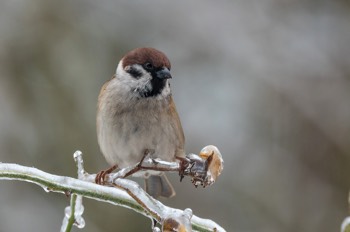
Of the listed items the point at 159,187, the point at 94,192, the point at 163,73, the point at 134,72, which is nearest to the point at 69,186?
the point at 94,192

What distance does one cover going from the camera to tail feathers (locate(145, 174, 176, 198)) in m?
2.97

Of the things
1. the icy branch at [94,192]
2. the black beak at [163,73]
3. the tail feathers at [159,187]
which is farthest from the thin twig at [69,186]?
the tail feathers at [159,187]

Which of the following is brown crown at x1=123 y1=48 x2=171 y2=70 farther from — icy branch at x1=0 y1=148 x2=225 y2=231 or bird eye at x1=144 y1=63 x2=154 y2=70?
icy branch at x1=0 y1=148 x2=225 y2=231

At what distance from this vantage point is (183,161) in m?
1.44

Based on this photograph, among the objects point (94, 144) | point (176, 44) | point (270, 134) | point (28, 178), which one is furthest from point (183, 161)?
point (176, 44)

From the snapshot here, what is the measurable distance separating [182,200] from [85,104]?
1098 mm

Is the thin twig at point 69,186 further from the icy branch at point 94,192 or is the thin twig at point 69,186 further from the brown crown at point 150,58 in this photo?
the brown crown at point 150,58

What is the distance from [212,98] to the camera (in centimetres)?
602

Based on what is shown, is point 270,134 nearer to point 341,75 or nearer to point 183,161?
point 341,75

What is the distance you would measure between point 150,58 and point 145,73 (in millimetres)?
88

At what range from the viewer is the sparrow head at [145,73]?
2.55 meters

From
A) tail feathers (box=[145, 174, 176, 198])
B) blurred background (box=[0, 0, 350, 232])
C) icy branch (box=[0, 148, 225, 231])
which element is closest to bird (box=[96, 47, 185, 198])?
tail feathers (box=[145, 174, 176, 198])

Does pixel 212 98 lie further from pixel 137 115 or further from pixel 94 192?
pixel 94 192

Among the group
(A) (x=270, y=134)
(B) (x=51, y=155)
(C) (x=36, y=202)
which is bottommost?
(C) (x=36, y=202)
